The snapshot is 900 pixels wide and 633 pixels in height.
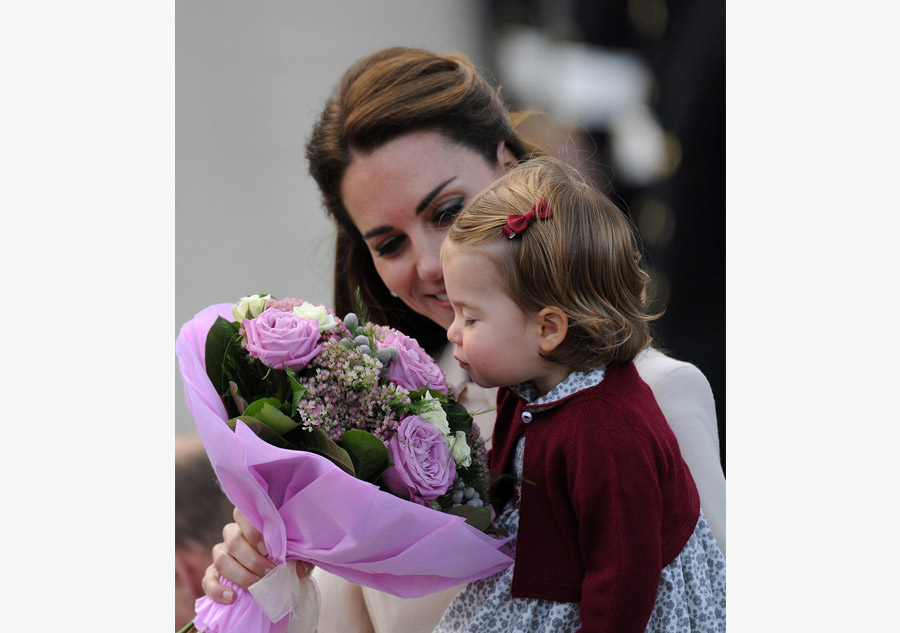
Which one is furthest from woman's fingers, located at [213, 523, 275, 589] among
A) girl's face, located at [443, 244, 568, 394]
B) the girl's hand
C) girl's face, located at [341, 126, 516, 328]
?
girl's face, located at [341, 126, 516, 328]

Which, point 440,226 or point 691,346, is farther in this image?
point 691,346

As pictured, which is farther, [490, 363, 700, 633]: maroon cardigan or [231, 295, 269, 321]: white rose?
[231, 295, 269, 321]: white rose

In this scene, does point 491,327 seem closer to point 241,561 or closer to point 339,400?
point 339,400

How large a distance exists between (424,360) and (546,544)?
380 mm

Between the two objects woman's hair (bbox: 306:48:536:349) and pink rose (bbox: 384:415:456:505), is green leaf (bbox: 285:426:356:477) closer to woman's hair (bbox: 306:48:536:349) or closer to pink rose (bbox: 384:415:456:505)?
pink rose (bbox: 384:415:456:505)

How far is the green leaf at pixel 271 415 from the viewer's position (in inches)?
49.8

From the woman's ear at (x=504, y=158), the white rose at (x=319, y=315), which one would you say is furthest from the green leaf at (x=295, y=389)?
the woman's ear at (x=504, y=158)

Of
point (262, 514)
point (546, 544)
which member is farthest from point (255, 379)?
point (546, 544)

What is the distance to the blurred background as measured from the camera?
2.48 m

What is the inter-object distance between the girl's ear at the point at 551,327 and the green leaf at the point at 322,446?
15.6 inches

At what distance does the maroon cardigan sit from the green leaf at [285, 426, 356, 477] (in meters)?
0.30

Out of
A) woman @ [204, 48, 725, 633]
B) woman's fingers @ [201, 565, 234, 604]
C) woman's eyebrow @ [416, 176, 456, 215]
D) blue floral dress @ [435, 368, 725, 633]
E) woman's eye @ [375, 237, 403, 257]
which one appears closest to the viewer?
blue floral dress @ [435, 368, 725, 633]

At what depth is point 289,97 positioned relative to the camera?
2648 mm
